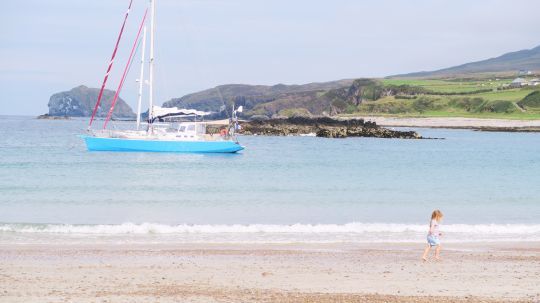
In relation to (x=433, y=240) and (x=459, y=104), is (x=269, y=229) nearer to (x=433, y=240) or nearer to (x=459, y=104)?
(x=433, y=240)

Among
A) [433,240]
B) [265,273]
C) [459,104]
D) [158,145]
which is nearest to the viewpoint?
[265,273]

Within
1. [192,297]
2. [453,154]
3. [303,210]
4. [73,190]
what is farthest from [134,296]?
[453,154]

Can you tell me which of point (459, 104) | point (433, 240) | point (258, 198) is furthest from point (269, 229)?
point (459, 104)

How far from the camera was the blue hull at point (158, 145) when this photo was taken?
183 ft

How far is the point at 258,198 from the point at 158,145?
88.7 ft

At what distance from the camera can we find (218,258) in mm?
16219

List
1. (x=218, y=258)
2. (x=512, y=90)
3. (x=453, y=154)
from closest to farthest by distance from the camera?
(x=218, y=258)
(x=453, y=154)
(x=512, y=90)

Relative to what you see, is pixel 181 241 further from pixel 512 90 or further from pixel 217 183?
pixel 512 90

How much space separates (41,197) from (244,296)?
61.4 ft

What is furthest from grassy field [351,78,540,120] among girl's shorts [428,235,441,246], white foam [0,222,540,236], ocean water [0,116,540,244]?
girl's shorts [428,235,441,246]

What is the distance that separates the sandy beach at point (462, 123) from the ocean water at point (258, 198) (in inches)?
3102

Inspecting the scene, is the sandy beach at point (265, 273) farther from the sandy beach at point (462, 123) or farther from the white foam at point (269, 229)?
the sandy beach at point (462, 123)

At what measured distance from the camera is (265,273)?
14445 millimetres

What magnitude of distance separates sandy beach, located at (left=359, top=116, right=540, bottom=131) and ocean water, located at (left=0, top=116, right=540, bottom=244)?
7878cm
